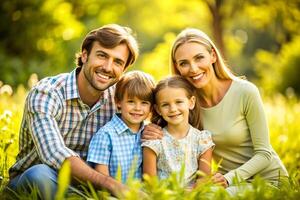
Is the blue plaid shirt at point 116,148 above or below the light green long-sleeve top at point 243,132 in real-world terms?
below

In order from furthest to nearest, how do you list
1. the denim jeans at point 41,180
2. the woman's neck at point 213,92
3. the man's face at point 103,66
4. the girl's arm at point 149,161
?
the woman's neck at point 213,92, the man's face at point 103,66, the girl's arm at point 149,161, the denim jeans at point 41,180

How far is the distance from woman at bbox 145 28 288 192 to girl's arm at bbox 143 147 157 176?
0.58 m

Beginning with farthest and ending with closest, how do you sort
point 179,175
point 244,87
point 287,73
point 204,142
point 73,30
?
point 287,73, point 73,30, point 244,87, point 204,142, point 179,175

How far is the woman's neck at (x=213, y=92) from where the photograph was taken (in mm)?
4953

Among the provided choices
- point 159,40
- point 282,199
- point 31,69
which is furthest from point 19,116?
point 159,40

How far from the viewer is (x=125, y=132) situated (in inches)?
179

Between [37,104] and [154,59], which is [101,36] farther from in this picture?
[154,59]

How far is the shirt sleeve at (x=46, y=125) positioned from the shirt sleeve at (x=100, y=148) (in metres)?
0.22

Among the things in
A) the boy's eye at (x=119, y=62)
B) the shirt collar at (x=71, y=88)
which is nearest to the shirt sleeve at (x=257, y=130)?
the boy's eye at (x=119, y=62)

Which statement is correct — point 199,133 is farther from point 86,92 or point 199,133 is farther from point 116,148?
point 86,92

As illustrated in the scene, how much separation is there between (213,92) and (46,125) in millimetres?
1435

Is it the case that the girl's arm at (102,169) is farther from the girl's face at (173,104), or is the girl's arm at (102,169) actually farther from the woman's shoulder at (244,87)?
the woman's shoulder at (244,87)

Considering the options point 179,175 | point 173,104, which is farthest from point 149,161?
point 179,175

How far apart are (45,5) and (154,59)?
5.44 meters
